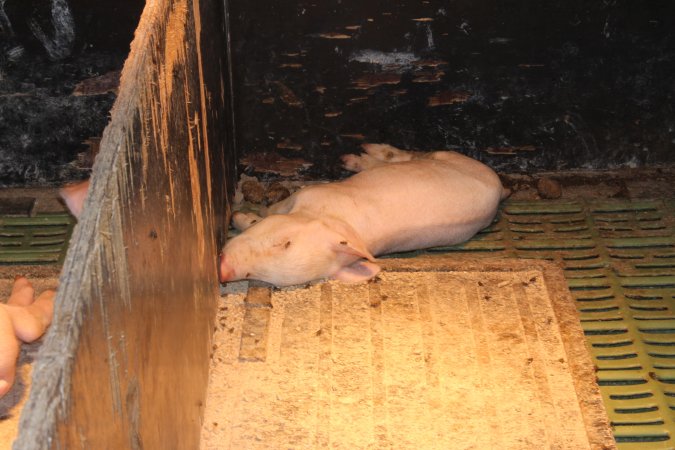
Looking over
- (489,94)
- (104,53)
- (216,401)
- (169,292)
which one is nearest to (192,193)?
(169,292)

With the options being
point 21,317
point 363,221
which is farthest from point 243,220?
point 21,317

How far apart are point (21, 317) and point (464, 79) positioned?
2487 millimetres

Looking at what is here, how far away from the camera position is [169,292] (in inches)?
107

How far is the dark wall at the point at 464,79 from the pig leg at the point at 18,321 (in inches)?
59.9

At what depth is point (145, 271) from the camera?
2.32 m

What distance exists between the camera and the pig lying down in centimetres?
412

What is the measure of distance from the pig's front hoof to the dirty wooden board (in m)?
0.77

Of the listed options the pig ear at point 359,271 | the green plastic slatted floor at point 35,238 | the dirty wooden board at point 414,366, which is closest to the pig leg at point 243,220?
the dirty wooden board at point 414,366

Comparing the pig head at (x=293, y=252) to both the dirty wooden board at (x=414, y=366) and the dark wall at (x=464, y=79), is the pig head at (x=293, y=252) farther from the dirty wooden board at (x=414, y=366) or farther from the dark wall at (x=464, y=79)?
the dark wall at (x=464, y=79)

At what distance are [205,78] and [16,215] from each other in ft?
5.20

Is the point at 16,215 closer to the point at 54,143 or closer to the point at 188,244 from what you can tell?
the point at 54,143

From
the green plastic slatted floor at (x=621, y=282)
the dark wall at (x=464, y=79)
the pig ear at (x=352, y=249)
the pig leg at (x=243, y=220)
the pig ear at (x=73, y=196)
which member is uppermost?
the pig ear at (x=73, y=196)

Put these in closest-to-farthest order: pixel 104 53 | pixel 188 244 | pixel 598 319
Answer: pixel 188 244, pixel 598 319, pixel 104 53

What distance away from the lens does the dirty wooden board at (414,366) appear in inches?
137
